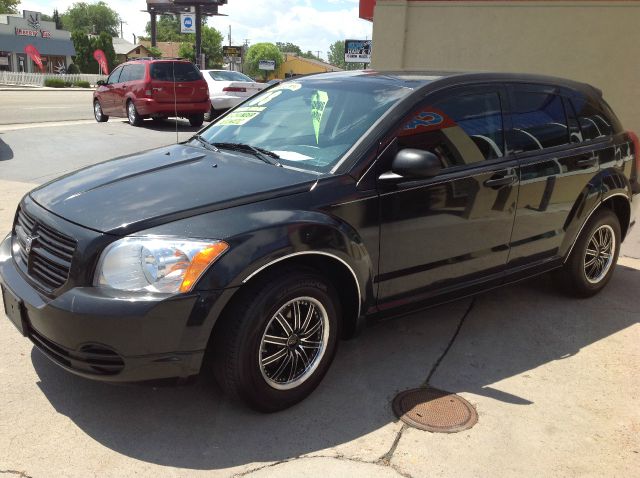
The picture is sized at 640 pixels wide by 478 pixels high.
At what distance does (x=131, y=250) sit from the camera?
2734 mm

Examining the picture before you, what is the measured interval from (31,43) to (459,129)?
69.2m

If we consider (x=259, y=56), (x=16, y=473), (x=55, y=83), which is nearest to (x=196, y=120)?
(x=16, y=473)

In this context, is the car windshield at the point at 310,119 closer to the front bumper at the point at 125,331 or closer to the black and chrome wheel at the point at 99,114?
the front bumper at the point at 125,331

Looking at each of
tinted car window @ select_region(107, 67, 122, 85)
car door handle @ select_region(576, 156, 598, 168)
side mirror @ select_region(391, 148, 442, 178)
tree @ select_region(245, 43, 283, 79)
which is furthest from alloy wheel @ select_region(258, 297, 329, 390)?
tree @ select_region(245, 43, 283, 79)

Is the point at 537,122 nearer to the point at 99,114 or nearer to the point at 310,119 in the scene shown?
the point at 310,119

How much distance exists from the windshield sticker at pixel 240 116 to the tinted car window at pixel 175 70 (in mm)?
11007

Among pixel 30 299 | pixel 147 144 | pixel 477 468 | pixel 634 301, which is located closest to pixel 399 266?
pixel 477 468

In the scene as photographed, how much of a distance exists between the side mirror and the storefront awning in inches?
2645

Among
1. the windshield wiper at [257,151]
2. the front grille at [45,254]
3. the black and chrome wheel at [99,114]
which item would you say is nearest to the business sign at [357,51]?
the black and chrome wheel at [99,114]

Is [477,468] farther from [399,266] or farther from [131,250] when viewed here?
[131,250]

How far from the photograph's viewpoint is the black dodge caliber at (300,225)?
2.74m

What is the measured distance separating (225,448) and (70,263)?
1117 mm

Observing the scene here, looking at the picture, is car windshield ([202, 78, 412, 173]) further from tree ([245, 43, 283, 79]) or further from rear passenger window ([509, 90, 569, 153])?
tree ([245, 43, 283, 79])

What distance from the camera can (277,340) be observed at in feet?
10.1
